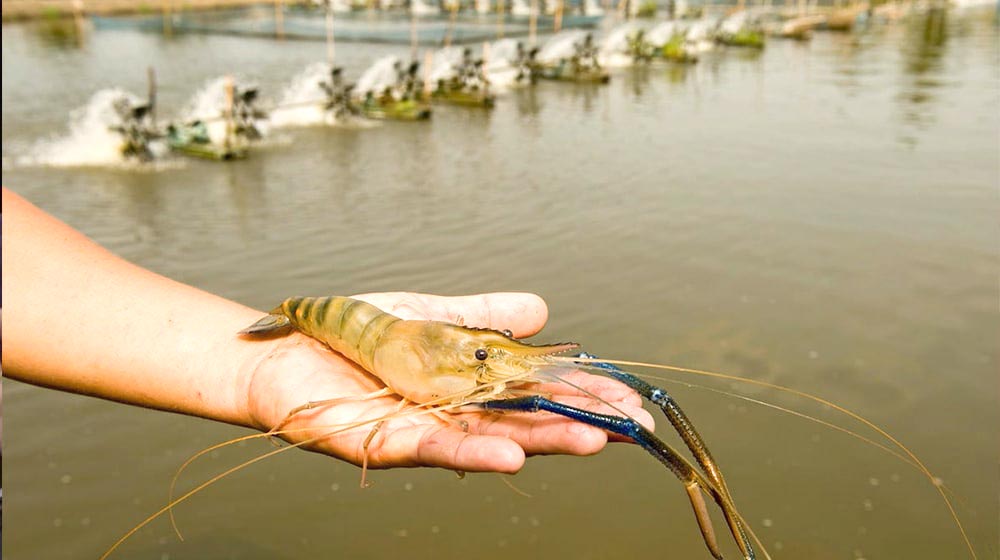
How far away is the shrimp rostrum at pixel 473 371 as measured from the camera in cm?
273

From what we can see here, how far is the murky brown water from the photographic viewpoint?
18.2 feet

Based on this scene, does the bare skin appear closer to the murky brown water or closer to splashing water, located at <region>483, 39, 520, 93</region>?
the murky brown water

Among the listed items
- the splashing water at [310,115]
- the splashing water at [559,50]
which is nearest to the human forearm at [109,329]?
the splashing water at [310,115]

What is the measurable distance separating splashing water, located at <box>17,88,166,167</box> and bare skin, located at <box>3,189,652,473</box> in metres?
13.9

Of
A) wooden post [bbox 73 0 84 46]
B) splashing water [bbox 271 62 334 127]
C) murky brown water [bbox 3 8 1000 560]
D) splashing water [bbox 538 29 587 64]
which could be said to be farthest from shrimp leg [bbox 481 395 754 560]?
wooden post [bbox 73 0 84 46]

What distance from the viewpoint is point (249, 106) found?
1683cm

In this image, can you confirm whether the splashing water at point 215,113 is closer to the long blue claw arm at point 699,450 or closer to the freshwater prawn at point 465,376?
the freshwater prawn at point 465,376

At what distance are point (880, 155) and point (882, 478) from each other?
37.2ft

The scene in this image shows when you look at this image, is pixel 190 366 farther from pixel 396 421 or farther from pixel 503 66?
pixel 503 66

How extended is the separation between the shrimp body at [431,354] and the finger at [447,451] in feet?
1.10

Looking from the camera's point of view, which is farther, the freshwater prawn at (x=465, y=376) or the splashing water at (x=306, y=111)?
the splashing water at (x=306, y=111)

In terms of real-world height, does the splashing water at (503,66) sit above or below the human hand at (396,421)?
above

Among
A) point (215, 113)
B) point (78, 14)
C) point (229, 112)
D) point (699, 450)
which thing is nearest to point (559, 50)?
point (215, 113)

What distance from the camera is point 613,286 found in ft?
30.1
